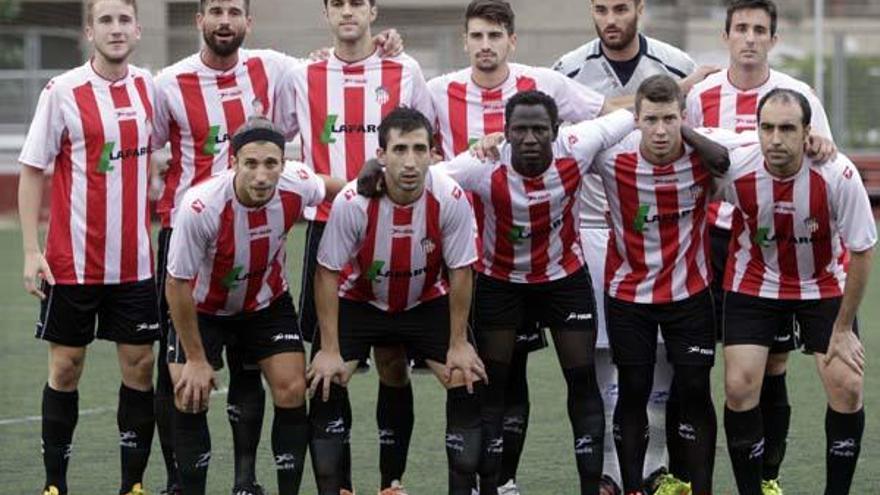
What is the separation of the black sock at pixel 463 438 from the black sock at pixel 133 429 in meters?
1.31

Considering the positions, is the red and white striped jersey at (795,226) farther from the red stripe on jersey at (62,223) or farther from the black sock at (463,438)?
the red stripe on jersey at (62,223)

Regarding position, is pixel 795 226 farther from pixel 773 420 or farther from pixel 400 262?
pixel 400 262

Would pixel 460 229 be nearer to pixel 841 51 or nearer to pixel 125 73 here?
pixel 125 73

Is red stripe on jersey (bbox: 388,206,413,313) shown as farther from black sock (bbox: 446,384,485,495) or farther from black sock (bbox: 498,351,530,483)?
black sock (bbox: 498,351,530,483)

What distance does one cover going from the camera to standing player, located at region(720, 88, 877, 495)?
7.33 meters

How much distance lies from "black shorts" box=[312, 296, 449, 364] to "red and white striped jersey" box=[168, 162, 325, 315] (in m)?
0.35

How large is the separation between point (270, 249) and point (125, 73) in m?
1.04

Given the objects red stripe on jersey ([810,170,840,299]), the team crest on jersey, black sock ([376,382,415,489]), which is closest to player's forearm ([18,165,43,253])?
the team crest on jersey

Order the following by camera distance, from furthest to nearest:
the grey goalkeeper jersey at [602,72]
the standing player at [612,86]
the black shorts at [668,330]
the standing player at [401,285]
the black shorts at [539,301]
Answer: the grey goalkeeper jersey at [602,72], the standing player at [612,86], the black shorts at [539,301], the black shorts at [668,330], the standing player at [401,285]

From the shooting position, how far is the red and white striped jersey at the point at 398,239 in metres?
7.37

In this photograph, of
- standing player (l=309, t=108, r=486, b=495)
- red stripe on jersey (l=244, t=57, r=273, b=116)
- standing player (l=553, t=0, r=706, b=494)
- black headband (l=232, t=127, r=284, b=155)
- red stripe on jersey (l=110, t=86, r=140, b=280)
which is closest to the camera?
black headband (l=232, t=127, r=284, b=155)

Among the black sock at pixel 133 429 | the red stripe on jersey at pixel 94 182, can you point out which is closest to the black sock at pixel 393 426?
the black sock at pixel 133 429

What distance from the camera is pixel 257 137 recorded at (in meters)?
7.25

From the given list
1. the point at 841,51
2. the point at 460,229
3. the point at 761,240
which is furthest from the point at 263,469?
the point at 841,51
